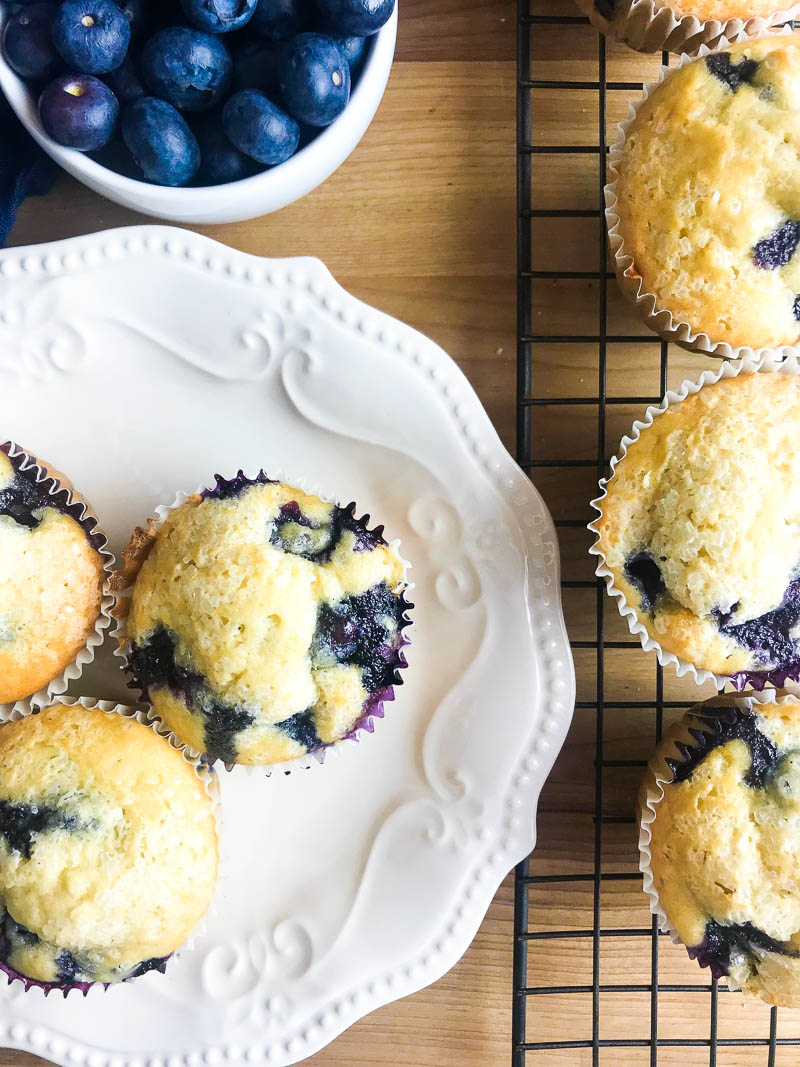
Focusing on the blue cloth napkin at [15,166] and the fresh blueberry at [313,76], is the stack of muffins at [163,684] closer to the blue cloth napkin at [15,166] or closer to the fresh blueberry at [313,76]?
the blue cloth napkin at [15,166]

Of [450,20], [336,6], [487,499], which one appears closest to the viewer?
[336,6]

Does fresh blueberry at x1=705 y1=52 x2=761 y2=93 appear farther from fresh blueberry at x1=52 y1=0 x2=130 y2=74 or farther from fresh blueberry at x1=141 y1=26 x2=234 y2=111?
fresh blueberry at x1=52 y1=0 x2=130 y2=74

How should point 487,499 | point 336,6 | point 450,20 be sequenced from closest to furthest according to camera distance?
point 336,6
point 487,499
point 450,20

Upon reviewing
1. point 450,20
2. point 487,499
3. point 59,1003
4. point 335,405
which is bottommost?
point 59,1003

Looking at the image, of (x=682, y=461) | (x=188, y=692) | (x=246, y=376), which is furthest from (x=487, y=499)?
(x=188, y=692)

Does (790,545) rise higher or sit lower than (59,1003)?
higher

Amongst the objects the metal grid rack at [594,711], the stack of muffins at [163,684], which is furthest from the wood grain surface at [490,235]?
the stack of muffins at [163,684]

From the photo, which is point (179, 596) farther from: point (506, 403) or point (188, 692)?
point (506, 403)
